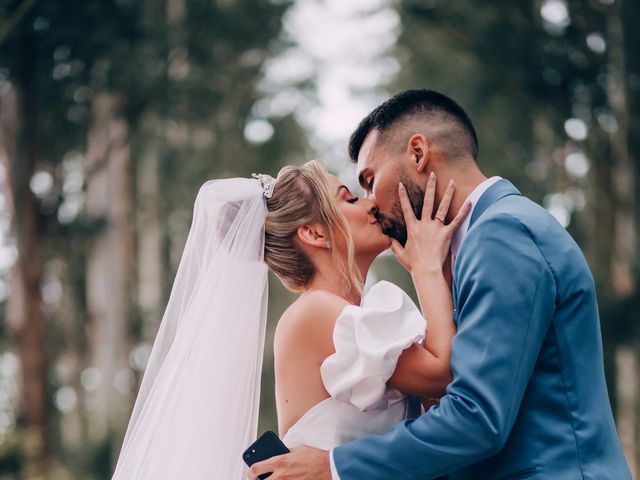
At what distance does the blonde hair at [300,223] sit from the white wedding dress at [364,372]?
0.49 meters

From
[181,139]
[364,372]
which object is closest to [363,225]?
[364,372]

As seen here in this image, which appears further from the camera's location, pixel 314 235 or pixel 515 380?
pixel 314 235

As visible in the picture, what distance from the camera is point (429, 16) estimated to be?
46.5 feet

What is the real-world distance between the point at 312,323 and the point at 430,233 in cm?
56

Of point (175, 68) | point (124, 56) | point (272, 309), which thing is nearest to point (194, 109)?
point (175, 68)

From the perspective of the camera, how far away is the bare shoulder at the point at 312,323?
342cm

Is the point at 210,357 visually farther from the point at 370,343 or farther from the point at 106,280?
the point at 106,280

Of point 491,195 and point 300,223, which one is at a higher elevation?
point 300,223

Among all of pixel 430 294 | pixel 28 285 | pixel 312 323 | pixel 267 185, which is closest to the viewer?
pixel 430 294

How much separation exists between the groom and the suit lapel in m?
0.12

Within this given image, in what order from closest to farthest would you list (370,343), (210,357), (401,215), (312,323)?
(370,343), (312,323), (401,215), (210,357)

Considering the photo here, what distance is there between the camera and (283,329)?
3557 millimetres

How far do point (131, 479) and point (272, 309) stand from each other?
2003 cm

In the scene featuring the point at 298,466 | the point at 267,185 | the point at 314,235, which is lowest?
the point at 298,466
